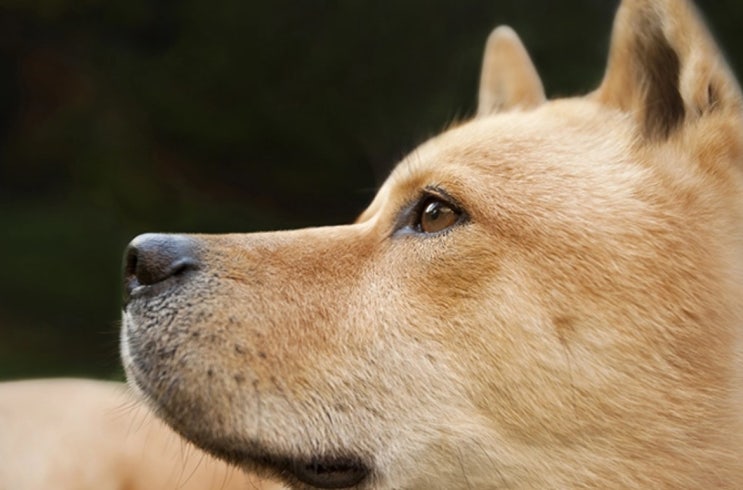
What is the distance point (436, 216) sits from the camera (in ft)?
7.05

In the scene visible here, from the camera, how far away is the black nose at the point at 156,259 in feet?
6.73

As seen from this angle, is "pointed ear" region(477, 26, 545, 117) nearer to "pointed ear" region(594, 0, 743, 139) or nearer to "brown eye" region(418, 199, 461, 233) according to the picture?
"pointed ear" region(594, 0, 743, 139)

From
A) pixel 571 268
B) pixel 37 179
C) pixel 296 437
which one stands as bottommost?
pixel 37 179

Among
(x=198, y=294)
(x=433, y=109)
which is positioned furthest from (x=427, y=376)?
(x=433, y=109)

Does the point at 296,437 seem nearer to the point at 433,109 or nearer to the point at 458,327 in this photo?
the point at 458,327

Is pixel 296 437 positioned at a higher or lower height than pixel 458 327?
lower

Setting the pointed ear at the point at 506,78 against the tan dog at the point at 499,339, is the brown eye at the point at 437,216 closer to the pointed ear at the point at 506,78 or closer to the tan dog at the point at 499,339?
the tan dog at the point at 499,339

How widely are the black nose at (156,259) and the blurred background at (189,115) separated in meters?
2.70

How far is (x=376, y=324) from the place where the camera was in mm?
2023

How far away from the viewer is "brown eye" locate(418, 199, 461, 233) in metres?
2.12

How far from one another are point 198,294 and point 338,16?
11.1 ft

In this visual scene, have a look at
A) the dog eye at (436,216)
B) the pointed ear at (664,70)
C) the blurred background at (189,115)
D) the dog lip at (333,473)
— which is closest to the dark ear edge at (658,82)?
the pointed ear at (664,70)

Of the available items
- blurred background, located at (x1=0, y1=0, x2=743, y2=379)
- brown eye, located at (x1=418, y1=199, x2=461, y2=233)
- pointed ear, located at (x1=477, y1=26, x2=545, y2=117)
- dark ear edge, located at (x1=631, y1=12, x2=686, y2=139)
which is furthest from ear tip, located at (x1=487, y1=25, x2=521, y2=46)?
blurred background, located at (x1=0, y1=0, x2=743, y2=379)

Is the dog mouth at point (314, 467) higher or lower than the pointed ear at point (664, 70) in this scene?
lower
